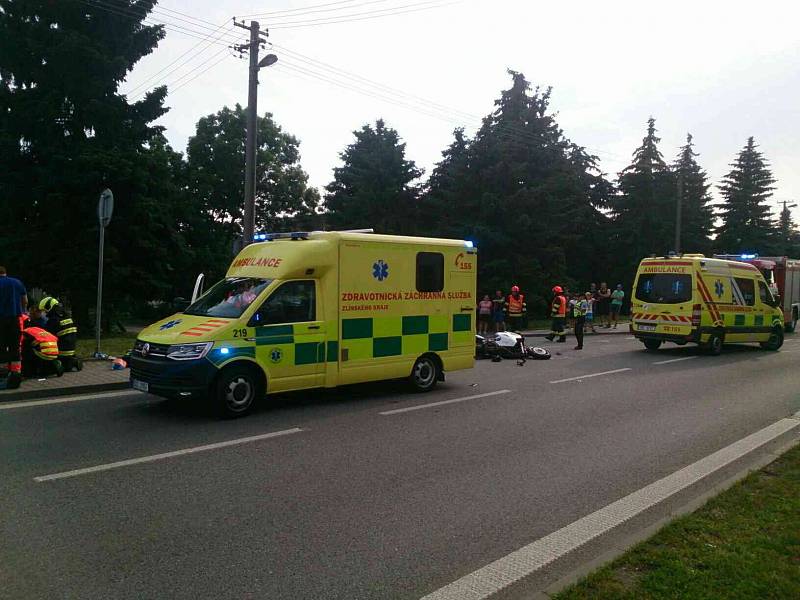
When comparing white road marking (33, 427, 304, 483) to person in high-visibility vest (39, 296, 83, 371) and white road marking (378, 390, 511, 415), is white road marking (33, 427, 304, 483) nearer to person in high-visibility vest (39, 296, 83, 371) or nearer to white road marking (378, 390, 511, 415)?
white road marking (378, 390, 511, 415)

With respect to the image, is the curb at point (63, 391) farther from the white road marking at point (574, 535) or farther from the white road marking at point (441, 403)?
the white road marking at point (574, 535)

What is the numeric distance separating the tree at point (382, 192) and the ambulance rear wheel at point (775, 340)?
2331 centimetres

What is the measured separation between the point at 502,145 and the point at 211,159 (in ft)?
66.6

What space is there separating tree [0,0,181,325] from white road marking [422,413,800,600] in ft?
69.6

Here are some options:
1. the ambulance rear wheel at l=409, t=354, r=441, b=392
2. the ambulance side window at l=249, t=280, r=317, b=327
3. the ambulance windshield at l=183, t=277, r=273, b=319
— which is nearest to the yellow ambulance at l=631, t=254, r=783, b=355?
the ambulance rear wheel at l=409, t=354, r=441, b=392

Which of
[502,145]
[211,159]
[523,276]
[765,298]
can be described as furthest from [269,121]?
[765,298]

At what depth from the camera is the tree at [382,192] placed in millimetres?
39719

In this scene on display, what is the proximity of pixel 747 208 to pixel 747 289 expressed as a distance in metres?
45.1

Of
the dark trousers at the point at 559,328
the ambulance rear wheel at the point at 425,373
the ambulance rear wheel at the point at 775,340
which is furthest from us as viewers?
the dark trousers at the point at 559,328

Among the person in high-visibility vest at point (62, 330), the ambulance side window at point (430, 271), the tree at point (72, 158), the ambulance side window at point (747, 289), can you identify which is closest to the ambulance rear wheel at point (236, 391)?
→ the ambulance side window at point (430, 271)

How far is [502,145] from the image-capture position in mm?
33312

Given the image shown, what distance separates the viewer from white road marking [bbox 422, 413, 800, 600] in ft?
13.0

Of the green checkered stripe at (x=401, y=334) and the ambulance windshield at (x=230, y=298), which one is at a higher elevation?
the ambulance windshield at (x=230, y=298)

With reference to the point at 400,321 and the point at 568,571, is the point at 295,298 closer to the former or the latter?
the point at 400,321
